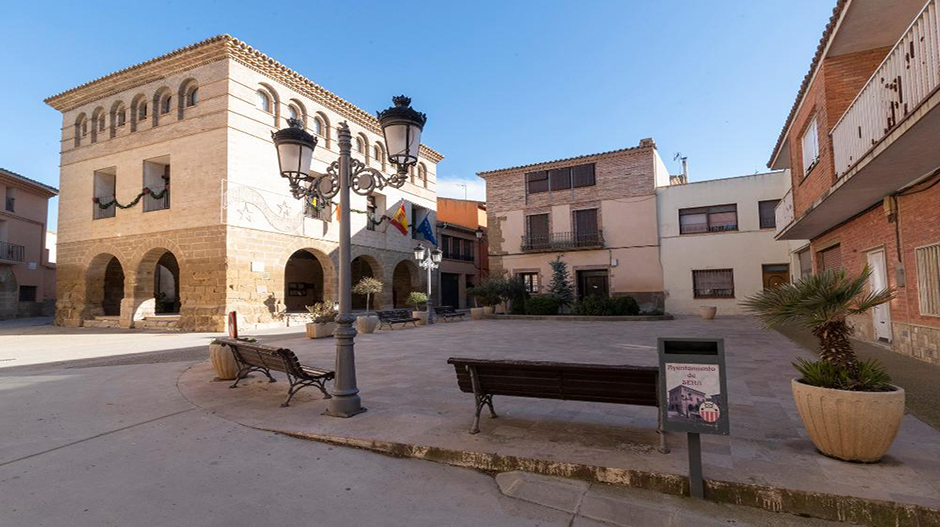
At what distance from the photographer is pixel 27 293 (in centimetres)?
2466

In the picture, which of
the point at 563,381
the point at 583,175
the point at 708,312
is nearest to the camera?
the point at 563,381

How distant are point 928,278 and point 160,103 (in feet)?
73.6

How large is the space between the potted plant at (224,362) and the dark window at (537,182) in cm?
1875

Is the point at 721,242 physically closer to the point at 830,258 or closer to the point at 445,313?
the point at 830,258

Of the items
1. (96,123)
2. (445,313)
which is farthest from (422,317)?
(96,123)

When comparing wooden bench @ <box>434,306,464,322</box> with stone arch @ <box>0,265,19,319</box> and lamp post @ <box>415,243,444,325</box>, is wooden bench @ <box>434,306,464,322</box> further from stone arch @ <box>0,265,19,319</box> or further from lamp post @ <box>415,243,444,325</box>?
stone arch @ <box>0,265,19,319</box>

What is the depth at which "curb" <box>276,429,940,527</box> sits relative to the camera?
7.94 feet

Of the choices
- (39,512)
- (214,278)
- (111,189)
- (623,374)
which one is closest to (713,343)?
(623,374)

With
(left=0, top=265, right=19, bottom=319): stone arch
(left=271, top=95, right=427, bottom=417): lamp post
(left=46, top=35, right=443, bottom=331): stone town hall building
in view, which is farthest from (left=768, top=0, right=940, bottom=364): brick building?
(left=0, top=265, right=19, bottom=319): stone arch

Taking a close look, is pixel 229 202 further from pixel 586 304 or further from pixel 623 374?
pixel 623 374

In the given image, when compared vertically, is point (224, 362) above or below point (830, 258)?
below

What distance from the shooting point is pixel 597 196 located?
2170 cm

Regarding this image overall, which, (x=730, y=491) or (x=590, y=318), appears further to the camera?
(x=590, y=318)

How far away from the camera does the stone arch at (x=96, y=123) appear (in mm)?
18734
